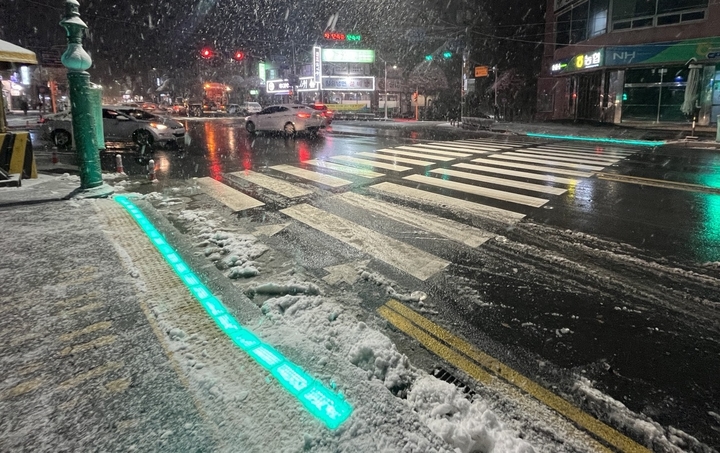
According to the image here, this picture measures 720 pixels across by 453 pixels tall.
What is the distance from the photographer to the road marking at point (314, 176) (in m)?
9.19

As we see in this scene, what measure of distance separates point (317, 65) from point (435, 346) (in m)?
55.5

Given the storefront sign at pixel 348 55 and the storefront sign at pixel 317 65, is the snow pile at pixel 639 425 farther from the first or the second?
the storefront sign at pixel 348 55

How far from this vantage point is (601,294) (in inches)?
158

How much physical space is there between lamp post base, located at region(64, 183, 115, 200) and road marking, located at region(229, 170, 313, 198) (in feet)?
9.31

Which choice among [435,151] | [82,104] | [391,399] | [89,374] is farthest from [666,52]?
[89,374]

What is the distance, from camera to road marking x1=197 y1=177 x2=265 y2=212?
742cm

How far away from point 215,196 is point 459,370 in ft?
21.2

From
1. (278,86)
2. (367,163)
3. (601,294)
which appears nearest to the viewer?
(601,294)

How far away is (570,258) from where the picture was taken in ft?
16.1

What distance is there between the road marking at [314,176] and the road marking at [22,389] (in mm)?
6759

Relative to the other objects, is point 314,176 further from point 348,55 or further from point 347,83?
point 348,55

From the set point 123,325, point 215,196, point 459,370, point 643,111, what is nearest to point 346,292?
point 459,370

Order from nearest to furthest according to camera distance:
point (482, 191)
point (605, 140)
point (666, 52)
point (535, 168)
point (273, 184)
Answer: point (482, 191) → point (273, 184) → point (535, 168) → point (605, 140) → point (666, 52)

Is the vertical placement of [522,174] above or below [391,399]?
above
